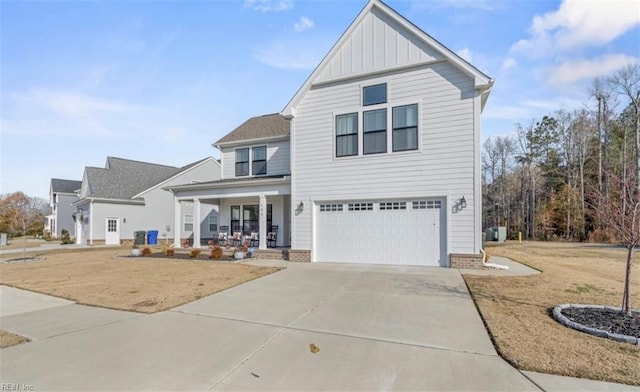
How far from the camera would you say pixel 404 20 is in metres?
11.5

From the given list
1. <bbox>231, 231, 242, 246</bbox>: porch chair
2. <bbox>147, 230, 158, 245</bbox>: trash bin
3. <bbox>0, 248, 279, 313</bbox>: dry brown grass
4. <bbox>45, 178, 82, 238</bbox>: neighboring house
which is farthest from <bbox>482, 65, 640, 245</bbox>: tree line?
<bbox>45, 178, 82, 238</bbox>: neighboring house

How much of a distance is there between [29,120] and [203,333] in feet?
51.4

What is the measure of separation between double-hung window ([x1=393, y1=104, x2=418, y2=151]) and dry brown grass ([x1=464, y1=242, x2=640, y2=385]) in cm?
511

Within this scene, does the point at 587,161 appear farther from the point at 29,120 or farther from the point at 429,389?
the point at 29,120

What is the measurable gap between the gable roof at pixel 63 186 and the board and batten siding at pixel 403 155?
120ft

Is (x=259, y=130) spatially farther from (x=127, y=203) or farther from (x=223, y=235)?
(x=127, y=203)

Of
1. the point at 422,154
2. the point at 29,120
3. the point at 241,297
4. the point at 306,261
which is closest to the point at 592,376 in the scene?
the point at 241,297

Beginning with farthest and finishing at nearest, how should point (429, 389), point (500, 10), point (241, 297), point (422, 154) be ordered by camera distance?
point (422, 154)
point (500, 10)
point (241, 297)
point (429, 389)

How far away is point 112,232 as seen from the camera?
24.4m

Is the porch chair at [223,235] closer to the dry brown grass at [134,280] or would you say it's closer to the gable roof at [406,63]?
the dry brown grass at [134,280]

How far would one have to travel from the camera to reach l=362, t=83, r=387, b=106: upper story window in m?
12.0

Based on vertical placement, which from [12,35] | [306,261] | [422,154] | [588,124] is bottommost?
[306,261]

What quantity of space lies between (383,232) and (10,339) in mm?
10148

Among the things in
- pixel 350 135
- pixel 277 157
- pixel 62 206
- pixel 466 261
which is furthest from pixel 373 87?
pixel 62 206
